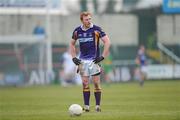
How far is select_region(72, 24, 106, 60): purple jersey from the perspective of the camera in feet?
58.9

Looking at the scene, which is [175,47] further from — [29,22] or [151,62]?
[29,22]

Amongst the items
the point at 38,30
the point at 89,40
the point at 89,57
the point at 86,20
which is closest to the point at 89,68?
the point at 89,57

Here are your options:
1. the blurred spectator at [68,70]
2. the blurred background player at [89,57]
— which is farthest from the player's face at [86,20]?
the blurred spectator at [68,70]

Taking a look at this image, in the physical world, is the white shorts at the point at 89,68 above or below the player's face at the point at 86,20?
below

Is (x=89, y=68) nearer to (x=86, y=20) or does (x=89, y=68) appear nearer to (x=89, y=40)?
(x=89, y=40)

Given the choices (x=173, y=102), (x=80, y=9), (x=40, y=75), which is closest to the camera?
(x=173, y=102)

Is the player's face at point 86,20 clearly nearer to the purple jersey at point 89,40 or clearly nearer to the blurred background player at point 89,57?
the blurred background player at point 89,57

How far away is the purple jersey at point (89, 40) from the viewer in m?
18.0

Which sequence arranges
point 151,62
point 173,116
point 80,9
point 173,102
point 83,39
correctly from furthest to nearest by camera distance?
1. point 80,9
2. point 151,62
3. point 173,102
4. point 83,39
5. point 173,116

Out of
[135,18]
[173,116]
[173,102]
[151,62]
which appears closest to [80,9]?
[135,18]

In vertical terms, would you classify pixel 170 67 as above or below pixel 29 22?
below

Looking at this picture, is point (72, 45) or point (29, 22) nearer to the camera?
point (72, 45)

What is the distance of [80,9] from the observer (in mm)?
57812

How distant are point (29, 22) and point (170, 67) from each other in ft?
32.5
